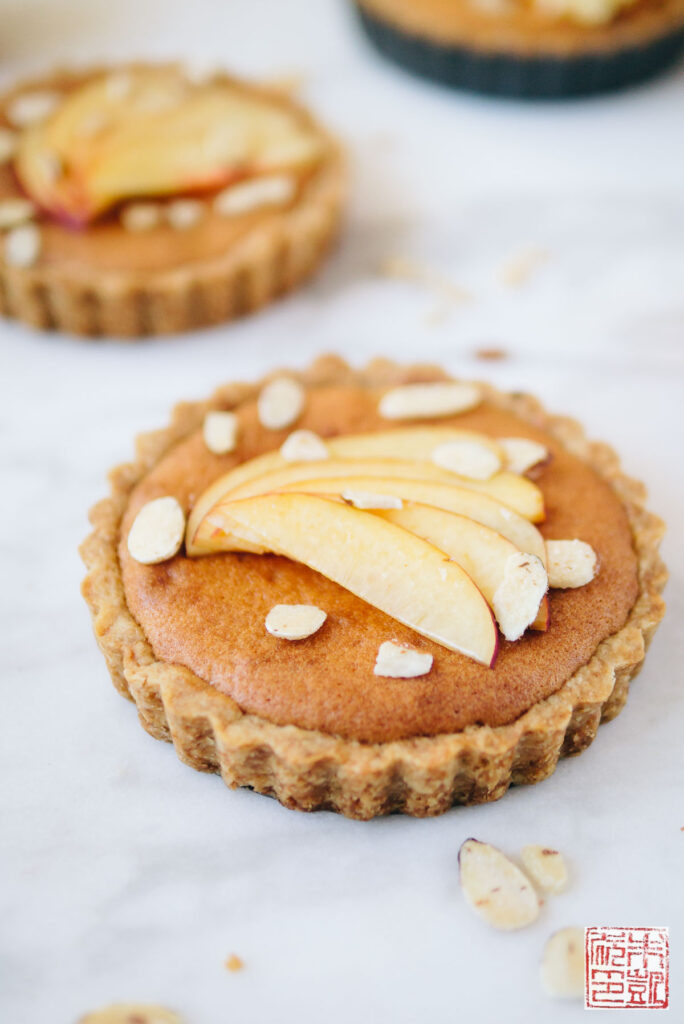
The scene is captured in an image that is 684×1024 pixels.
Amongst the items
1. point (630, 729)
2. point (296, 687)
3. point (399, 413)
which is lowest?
point (630, 729)

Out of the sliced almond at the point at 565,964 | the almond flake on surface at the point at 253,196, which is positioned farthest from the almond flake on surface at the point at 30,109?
the sliced almond at the point at 565,964

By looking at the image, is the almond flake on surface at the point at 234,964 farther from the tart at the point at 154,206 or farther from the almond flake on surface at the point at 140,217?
the almond flake on surface at the point at 140,217

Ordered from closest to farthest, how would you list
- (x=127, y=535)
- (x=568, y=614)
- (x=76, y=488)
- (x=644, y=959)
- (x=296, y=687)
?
(x=644, y=959)
(x=296, y=687)
(x=568, y=614)
(x=127, y=535)
(x=76, y=488)

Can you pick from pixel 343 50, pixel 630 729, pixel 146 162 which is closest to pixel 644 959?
pixel 630 729

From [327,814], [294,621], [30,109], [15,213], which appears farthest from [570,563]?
[30,109]

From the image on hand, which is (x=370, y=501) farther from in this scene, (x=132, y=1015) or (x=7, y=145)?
(x=7, y=145)

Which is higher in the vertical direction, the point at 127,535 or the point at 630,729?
the point at 127,535

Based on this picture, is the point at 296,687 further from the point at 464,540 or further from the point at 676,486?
the point at 676,486
